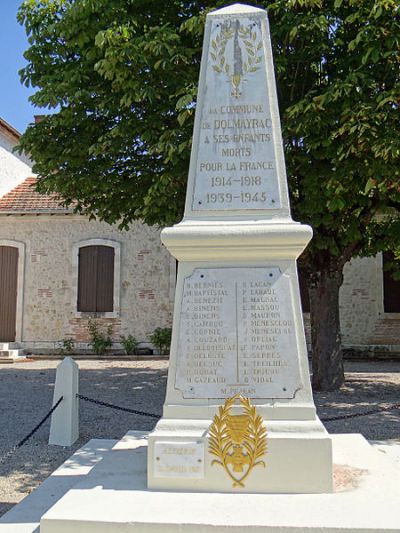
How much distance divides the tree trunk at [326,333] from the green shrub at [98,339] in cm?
850

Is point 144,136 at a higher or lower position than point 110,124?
lower

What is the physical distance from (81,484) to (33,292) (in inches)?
576

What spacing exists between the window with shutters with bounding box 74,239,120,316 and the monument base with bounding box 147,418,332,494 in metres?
13.7

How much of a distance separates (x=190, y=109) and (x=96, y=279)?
11018 millimetres

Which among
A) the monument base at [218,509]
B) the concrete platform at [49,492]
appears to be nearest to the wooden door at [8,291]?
the concrete platform at [49,492]

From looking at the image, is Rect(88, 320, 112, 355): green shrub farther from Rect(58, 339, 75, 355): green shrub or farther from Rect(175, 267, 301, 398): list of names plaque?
Rect(175, 267, 301, 398): list of names plaque

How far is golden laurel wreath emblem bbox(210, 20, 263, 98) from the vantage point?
3.91 m

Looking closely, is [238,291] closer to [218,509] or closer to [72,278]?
[218,509]

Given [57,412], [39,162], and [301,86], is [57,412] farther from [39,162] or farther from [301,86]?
[301,86]

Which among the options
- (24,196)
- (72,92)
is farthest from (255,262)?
(24,196)

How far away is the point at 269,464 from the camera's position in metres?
3.32

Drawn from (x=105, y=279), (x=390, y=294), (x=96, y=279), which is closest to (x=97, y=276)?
(x=96, y=279)

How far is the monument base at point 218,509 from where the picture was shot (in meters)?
2.86

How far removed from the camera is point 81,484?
3.45 meters
